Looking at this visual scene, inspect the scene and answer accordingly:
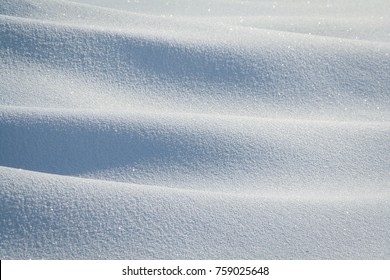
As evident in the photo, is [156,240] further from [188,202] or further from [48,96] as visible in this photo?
[48,96]

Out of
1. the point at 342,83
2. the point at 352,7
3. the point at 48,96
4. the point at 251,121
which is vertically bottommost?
the point at 251,121

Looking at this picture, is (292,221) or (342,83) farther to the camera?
(342,83)

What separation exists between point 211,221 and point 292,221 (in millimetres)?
276

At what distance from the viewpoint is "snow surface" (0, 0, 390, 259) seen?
5.99 feet

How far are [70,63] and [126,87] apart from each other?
324 millimetres

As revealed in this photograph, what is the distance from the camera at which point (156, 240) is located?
1802 mm

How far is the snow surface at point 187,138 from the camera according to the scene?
5.99 feet

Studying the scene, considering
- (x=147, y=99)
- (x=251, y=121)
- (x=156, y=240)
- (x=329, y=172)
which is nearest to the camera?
(x=156, y=240)

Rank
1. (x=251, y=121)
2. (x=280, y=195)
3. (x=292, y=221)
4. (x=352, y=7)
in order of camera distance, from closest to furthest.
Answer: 1. (x=292, y=221)
2. (x=280, y=195)
3. (x=251, y=121)
4. (x=352, y=7)

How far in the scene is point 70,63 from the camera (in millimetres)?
2883

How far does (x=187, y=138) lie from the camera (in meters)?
2.35

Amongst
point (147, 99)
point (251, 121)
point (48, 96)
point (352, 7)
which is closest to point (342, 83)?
point (251, 121)

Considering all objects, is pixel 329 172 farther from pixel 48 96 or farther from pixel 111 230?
pixel 48 96

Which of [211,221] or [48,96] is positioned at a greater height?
[48,96]
